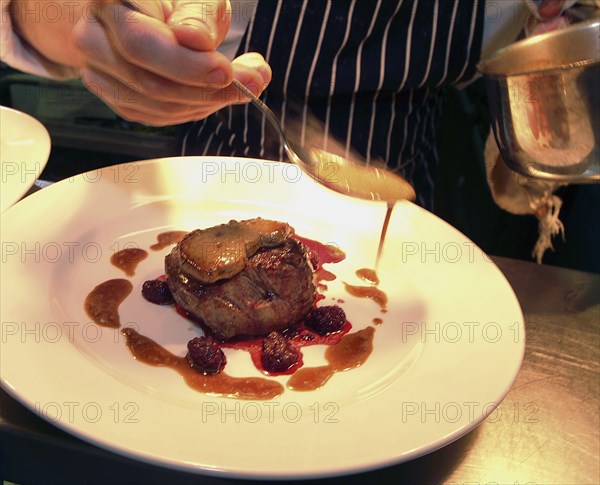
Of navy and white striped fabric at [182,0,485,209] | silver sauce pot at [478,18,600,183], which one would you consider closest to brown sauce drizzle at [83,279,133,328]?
navy and white striped fabric at [182,0,485,209]

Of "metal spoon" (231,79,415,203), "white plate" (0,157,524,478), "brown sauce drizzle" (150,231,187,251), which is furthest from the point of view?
"brown sauce drizzle" (150,231,187,251)

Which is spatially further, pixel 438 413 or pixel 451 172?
pixel 451 172

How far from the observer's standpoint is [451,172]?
3.78m

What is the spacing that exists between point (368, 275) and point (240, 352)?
1.58 feet

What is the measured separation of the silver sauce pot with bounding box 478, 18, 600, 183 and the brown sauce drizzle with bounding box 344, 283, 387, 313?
58cm

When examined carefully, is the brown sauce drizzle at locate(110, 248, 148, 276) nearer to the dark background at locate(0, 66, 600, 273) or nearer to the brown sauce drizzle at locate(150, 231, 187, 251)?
the brown sauce drizzle at locate(150, 231, 187, 251)

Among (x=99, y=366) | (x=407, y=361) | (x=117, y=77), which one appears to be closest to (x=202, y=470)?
(x=99, y=366)

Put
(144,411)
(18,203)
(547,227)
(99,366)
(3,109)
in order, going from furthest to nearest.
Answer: (547,227) < (3,109) < (18,203) < (99,366) < (144,411)

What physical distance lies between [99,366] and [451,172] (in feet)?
9.39

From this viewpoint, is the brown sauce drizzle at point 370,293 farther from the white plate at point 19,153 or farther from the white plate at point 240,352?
the white plate at point 19,153

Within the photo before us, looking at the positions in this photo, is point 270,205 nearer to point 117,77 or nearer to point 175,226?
point 175,226

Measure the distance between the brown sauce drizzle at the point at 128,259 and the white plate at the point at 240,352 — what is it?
0.08 feet

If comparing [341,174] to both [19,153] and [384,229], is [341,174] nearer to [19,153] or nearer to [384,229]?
[384,229]

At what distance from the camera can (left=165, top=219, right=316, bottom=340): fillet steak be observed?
5.23ft
